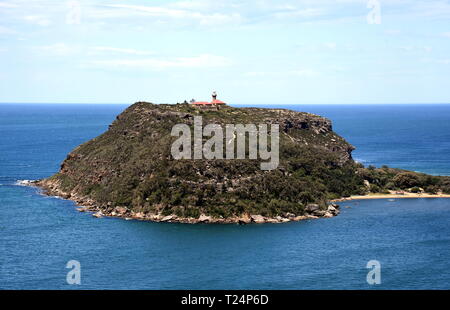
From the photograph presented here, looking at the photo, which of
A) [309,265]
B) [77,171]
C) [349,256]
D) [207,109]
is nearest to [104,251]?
[309,265]

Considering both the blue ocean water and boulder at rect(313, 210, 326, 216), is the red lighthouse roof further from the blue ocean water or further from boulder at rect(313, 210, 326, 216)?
Result: boulder at rect(313, 210, 326, 216)

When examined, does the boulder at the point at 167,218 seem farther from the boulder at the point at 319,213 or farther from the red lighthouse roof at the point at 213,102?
the red lighthouse roof at the point at 213,102

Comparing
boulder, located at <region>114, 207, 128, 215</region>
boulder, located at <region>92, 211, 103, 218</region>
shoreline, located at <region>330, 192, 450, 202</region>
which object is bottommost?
boulder, located at <region>92, 211, 103, 218</region>

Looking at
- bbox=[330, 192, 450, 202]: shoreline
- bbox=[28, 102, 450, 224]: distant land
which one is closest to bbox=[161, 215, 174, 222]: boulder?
bbox=[28, 102, 450, 224]: distant land

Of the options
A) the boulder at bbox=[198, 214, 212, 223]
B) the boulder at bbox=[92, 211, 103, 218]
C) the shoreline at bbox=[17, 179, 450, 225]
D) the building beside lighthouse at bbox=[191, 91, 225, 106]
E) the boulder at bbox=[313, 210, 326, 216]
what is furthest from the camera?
the building beside lighthouse at bbox=[191, 91, 225, 106]

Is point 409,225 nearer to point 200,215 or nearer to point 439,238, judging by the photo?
point 439,238
